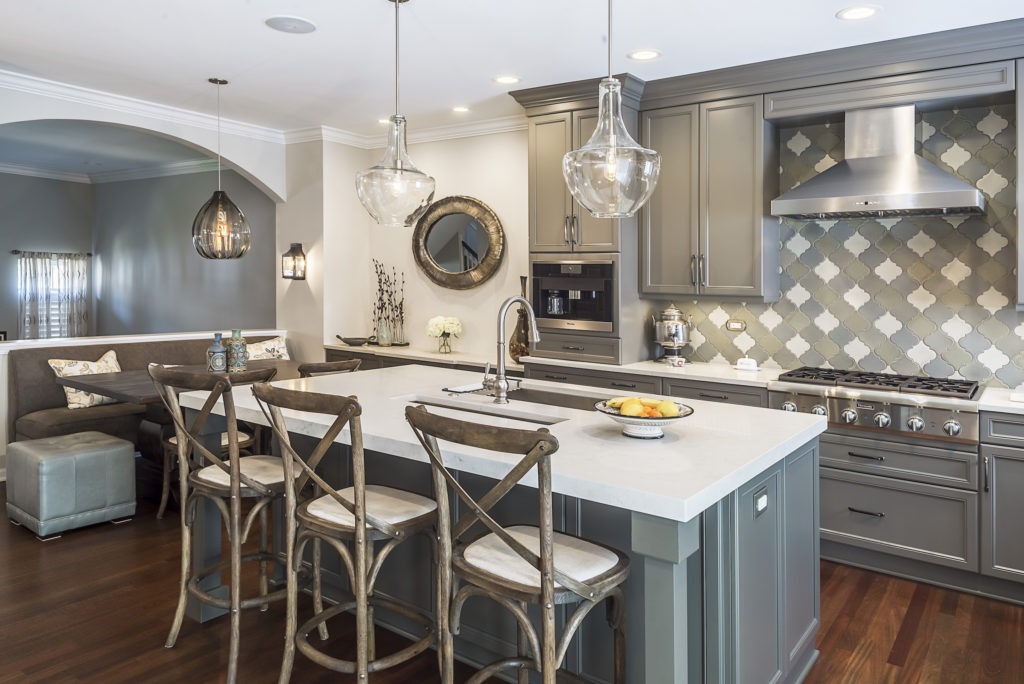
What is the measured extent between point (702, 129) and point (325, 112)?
9.30ft

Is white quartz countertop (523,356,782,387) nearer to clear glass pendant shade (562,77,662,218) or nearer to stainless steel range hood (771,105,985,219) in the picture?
stainless steel range hood (771,105,985,219)

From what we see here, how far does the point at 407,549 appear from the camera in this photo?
2.85 m

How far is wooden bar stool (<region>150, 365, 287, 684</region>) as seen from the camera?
2.57 m

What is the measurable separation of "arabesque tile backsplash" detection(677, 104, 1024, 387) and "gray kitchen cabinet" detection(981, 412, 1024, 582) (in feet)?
2.10

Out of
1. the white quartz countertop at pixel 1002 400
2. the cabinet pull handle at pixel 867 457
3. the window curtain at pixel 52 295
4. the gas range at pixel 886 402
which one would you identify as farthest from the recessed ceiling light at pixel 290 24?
the window curtain at pixel 52 295

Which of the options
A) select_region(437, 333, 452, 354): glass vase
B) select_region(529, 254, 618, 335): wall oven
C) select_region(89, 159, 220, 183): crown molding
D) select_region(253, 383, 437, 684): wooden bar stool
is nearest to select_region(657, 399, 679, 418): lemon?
select_region(253, 383, 437, 684): wooden bar stool

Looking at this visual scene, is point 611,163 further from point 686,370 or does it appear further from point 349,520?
point 686,370

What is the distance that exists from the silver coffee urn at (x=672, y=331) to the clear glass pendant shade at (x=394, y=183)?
7.08 feet

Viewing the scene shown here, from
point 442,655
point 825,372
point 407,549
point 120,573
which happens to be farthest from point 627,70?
point 120,573

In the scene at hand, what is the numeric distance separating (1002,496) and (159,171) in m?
8.96

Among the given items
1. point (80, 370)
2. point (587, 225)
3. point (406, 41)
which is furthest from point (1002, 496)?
point (80, 370)

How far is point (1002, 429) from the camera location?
3295 mm

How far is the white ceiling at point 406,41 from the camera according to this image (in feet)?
11.1

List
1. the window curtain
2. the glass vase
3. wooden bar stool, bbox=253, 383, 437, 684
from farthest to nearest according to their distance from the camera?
the window curtain
the glass vase
wooden bar stool, bbox=253, 383, 437, 684
